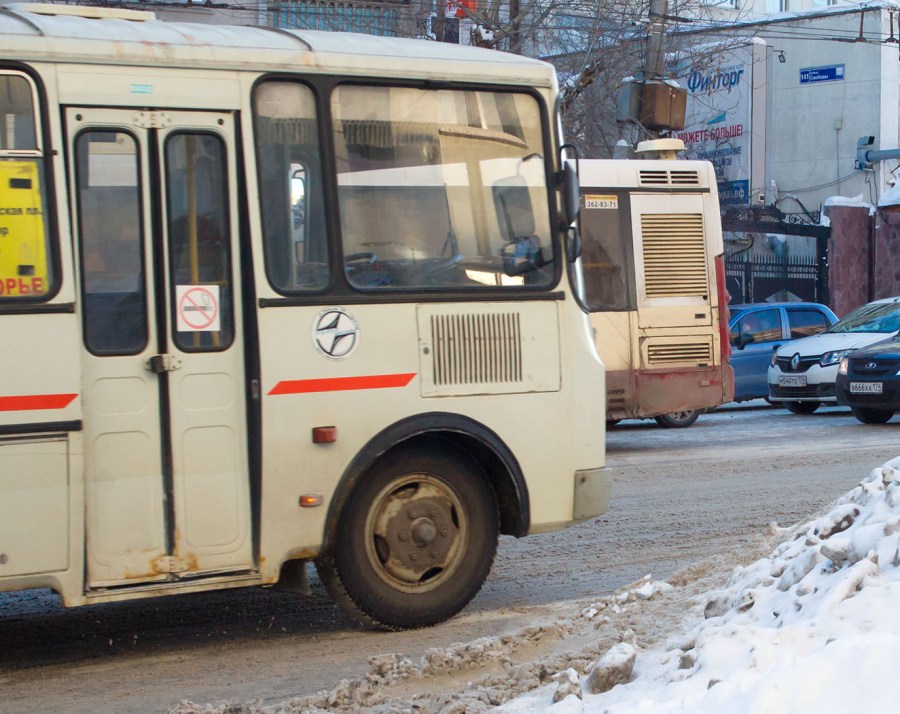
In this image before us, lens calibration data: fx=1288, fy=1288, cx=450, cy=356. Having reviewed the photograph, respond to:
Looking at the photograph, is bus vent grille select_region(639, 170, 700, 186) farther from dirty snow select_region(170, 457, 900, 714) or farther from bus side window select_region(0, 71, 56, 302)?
bus side window select_region(0, 71, 56, 302)

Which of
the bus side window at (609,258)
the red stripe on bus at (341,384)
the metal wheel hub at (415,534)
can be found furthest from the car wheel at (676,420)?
the red stripe on bus at (341,384)

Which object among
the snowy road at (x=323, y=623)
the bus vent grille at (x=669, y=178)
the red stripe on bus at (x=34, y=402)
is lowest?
the snowy road at (x=323, y=623)

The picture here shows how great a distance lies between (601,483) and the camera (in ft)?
22.5

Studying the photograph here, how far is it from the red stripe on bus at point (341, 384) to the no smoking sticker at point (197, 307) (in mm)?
423

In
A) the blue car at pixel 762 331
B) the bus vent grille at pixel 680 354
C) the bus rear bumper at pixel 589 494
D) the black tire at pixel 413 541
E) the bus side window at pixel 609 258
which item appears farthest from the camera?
the blue car at pixel 762 331

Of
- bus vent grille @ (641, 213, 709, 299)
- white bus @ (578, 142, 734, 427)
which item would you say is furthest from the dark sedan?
bus vent grille @ (641, 213, 709, 299)

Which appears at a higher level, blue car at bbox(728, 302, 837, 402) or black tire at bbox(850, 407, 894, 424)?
blue car at bbox(728, 302, 837, 402)

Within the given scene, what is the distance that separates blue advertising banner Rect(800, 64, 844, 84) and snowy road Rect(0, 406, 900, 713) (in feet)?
94.5

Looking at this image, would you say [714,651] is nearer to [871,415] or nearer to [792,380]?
[871,415]

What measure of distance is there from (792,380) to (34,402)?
1423cm

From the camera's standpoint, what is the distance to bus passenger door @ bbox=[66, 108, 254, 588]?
5.68m

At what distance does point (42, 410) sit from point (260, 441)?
988 mm

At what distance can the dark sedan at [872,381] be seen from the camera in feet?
51.9

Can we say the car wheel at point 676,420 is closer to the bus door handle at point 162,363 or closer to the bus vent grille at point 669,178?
the bus vent grille at point 669,178
